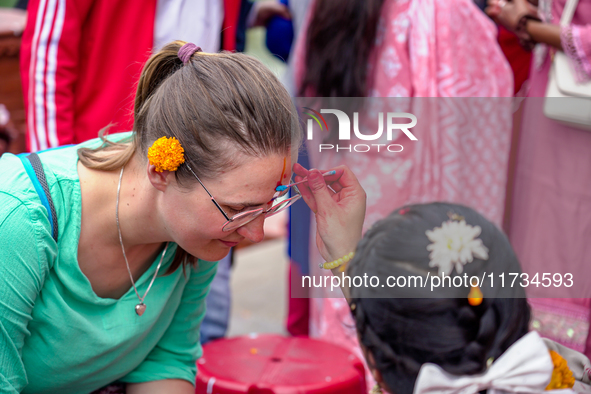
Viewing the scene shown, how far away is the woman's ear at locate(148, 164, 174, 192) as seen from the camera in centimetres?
→ 108

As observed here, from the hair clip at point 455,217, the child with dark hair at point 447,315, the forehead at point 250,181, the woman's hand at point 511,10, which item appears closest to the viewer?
the child with dark hair at point 447,315

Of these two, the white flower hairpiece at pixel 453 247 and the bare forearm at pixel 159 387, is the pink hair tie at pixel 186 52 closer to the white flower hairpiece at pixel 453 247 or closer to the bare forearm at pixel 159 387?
the white flower hairpiece at pixel 453 247

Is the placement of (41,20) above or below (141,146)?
above

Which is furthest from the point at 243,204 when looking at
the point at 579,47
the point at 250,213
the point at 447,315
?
the point at 579,47

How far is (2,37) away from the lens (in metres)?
2.67

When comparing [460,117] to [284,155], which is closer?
[284,155]

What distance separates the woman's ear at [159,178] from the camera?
1.08m

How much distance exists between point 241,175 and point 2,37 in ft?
7.14

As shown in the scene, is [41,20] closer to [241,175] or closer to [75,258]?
[75,258]

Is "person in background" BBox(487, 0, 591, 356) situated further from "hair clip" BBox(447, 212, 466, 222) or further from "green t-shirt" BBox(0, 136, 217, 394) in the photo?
"green t-shirt" BBox(0, 136, 217, 394)

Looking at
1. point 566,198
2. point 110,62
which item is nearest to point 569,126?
point 566,198

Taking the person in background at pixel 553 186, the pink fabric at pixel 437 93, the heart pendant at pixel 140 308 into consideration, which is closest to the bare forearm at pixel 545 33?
the person in background at pixel 553 186

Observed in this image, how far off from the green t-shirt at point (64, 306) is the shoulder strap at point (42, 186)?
0.01 m

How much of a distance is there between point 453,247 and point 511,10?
1301 millimetres
